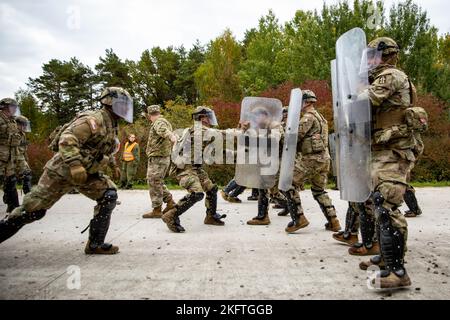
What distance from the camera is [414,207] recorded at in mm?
6719

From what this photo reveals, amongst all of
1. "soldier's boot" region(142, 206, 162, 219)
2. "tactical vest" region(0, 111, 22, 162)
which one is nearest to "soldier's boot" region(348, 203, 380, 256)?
"soldier's boot" region(142, 206, 162, 219)

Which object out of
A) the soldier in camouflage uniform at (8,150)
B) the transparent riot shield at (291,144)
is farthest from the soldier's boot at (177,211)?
the soldier in camouflage uniform at (8,150)

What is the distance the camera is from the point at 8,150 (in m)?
7.04

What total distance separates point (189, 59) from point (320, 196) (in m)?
37.7

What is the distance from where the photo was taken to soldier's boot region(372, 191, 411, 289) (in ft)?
9.82

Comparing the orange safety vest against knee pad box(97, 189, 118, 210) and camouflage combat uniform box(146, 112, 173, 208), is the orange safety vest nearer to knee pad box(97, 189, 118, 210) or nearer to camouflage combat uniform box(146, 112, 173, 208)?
camouflage combat uniform box(146, 112, 173, 208)

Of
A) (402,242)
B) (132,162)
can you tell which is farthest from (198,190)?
(132,162)

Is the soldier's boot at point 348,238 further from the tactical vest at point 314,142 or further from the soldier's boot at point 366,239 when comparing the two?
the tactical vest at point 314,142

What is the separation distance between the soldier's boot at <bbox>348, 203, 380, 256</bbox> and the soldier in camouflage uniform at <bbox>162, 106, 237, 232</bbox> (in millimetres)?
2239

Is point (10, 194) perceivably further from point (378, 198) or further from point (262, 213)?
point (378, 198)

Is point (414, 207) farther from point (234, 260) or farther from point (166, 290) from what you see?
point (166, 290)

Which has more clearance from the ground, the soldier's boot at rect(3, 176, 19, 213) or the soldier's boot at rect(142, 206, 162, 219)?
the soldier's boot at rect(3, 176, 19, 213)

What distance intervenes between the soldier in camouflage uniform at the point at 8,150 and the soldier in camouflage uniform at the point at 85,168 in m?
3.39
